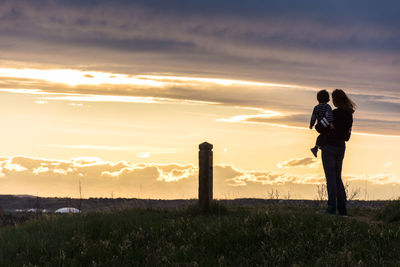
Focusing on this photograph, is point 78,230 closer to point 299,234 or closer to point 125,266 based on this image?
point 125,266

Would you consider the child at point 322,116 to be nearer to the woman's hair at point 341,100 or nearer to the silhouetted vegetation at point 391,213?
the woman's hair at point 341,100

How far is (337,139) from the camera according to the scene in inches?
580

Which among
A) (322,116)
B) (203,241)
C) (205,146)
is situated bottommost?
(203,241)

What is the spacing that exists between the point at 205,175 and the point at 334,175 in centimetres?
350

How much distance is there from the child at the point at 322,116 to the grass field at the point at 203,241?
241cm

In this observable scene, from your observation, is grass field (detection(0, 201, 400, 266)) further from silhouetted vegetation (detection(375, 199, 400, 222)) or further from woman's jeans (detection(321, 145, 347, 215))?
woman's jeans (detection(321, 145, 347, 215))

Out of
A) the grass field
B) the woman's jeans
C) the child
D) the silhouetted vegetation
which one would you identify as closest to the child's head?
the child

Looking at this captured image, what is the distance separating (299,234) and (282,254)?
1417mm

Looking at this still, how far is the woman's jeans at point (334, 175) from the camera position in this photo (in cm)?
1478

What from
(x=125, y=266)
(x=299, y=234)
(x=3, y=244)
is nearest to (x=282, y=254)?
(x=299, y=234)

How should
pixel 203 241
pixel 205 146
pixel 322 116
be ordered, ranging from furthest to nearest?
pixel 205 146 → pixel 322 116 → pixel 203 241

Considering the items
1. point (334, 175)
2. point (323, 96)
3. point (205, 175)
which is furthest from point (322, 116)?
point (205, 175)

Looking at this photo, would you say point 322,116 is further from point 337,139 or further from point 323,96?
point 337,139

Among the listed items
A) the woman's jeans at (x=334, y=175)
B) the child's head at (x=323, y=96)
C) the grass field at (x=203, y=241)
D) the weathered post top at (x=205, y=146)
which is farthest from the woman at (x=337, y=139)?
the weathered post top at (x=205, y=146)
